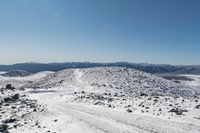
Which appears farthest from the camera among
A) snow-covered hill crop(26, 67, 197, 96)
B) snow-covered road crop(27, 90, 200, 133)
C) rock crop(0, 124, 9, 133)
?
snow-covered hill crop(26, 67, 197, 96)

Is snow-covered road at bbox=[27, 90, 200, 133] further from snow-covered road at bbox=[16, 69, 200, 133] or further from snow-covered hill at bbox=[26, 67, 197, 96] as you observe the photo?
snow-covered hill at bbox=[26, 67, 197, 96]

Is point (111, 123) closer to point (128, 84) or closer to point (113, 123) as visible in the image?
point (113, 123)

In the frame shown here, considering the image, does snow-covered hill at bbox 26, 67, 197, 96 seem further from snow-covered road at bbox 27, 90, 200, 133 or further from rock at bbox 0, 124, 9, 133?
rock at bbox 0, 124, 9, 133

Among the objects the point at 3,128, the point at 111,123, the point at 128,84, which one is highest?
the point at 111,123

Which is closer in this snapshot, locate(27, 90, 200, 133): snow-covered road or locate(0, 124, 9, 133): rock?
locate(27, 90, 200, 133): snow-covered road

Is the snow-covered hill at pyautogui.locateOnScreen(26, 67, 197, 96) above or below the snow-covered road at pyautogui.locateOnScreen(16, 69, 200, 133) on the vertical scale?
below

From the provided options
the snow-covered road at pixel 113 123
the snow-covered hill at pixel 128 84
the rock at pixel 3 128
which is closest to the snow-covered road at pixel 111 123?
the snow-covered road at pixel 113 123

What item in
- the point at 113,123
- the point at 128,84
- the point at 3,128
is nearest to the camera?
the point at 3,128

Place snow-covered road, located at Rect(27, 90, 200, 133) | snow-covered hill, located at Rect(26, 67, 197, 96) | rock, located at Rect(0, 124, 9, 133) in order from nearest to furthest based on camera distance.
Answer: snow-covered road, located at Rect(27, 90, 200, 133)
rock, located at Rect(0, 124, 9, 133)
snow-covered hill, located at Rect(26, 67, 197, 96)

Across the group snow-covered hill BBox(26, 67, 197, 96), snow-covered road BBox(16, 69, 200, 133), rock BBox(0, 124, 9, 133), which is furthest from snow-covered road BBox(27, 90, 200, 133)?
snow-covered hill BBox(26, 67, 197, 96)

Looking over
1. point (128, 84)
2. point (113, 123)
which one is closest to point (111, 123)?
point (113, 123)

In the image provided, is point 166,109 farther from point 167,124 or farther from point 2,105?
point 2,105

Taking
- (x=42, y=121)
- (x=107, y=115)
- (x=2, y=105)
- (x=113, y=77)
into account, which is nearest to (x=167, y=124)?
(x=107, y=115)
